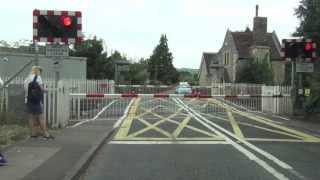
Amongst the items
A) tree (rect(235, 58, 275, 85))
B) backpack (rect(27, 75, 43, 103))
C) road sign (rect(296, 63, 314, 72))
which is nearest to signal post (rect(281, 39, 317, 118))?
road sign (rect(296, 63, 314, 72))

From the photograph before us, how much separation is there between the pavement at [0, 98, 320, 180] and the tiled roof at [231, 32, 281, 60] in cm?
3275

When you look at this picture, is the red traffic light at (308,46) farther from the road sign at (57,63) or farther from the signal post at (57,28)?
the road sign at (57,63)

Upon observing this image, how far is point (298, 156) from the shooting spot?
8.07m

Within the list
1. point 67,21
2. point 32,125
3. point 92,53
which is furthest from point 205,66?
point 32,125

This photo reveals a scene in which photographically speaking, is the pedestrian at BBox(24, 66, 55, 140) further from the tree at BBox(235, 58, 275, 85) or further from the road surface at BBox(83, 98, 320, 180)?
the tree at BBox(235, 58, 275, 85)

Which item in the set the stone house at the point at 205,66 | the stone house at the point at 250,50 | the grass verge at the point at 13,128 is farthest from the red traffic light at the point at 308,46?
the stone house at the point at 205,66

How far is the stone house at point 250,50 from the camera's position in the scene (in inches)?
1715

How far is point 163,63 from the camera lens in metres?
103

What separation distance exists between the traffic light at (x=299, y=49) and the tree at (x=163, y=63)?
84.4 metres

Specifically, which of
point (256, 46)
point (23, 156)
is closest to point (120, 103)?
point (23, 156)

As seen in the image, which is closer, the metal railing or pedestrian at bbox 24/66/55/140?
pedestrian at bbox 24/66/55/140

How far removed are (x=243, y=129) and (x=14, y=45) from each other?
12.8 m

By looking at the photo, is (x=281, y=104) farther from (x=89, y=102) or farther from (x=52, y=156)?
(x=52, y=156)

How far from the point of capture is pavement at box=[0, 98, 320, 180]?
6.42 m
